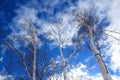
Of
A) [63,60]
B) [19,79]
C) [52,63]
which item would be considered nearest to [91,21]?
[63,60]

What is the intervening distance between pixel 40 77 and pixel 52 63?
1445 mm

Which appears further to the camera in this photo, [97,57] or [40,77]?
[40,77]

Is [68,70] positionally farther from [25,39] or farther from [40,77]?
[25,39]

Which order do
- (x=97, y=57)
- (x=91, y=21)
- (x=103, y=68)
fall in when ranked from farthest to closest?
(x=91, y=21) < (x=97, y=57) < (x=103, y=68)

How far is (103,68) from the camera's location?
8.16m

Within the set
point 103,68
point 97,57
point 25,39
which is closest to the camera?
point 103,68

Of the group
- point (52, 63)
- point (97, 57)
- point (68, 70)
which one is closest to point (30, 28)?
point (52, 63)

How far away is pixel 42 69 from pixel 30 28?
326 centimetres

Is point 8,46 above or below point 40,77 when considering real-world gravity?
above

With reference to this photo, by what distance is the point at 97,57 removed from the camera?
9.00 metres

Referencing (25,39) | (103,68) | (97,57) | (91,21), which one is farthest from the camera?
(25,39)

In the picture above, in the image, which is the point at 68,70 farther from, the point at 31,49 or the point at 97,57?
the point at 97,57

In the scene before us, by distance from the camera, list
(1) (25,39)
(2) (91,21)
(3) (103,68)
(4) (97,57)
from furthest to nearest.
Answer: (1) (25,39), (2) (91,21), (4) (97,57), (3) (103,68)

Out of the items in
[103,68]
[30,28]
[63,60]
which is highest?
[30,28]
